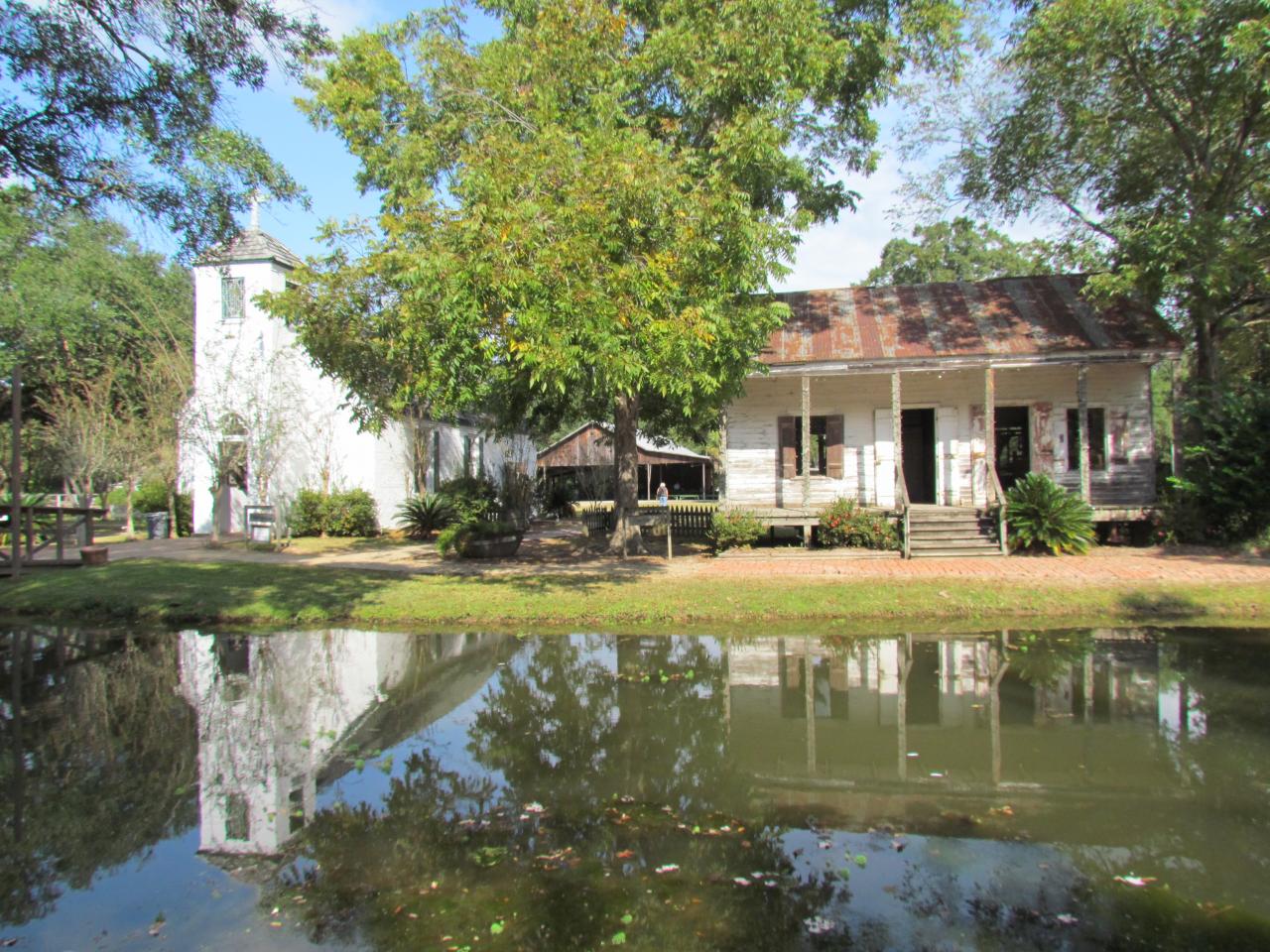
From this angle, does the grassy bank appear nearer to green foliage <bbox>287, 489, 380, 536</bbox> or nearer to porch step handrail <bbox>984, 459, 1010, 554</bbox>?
porch step handrail <bbox>984, 459, 1010, 554</bbox>

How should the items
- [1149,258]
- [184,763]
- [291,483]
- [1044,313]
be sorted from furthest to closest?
[291,483] → [1044,313] → [1149,258] → [184,763]

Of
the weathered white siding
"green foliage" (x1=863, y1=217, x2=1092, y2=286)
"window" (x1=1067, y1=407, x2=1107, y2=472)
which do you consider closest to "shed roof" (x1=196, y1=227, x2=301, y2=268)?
the weathered white siding

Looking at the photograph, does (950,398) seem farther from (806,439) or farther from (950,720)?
(950,720)

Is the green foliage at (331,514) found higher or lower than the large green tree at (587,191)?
lower

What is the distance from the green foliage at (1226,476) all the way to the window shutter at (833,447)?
650 cm

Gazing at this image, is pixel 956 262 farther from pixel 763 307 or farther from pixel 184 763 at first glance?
pixel 184 763

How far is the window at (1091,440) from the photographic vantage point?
1769 centimetres

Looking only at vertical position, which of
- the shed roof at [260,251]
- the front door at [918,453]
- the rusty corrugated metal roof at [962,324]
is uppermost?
the shed roof at [260,251]

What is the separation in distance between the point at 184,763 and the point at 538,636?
196 inches

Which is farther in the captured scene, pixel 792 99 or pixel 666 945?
pixel 792 99

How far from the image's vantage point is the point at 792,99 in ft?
45.8

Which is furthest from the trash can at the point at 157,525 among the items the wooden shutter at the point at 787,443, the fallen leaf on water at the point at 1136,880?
the fallen leaf on water at the point at 1136,880

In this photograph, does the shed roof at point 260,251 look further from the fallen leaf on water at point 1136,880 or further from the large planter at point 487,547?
the fallen leaf on water at point 1136,880

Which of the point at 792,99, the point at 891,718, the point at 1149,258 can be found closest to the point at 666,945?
the point at 891,718
